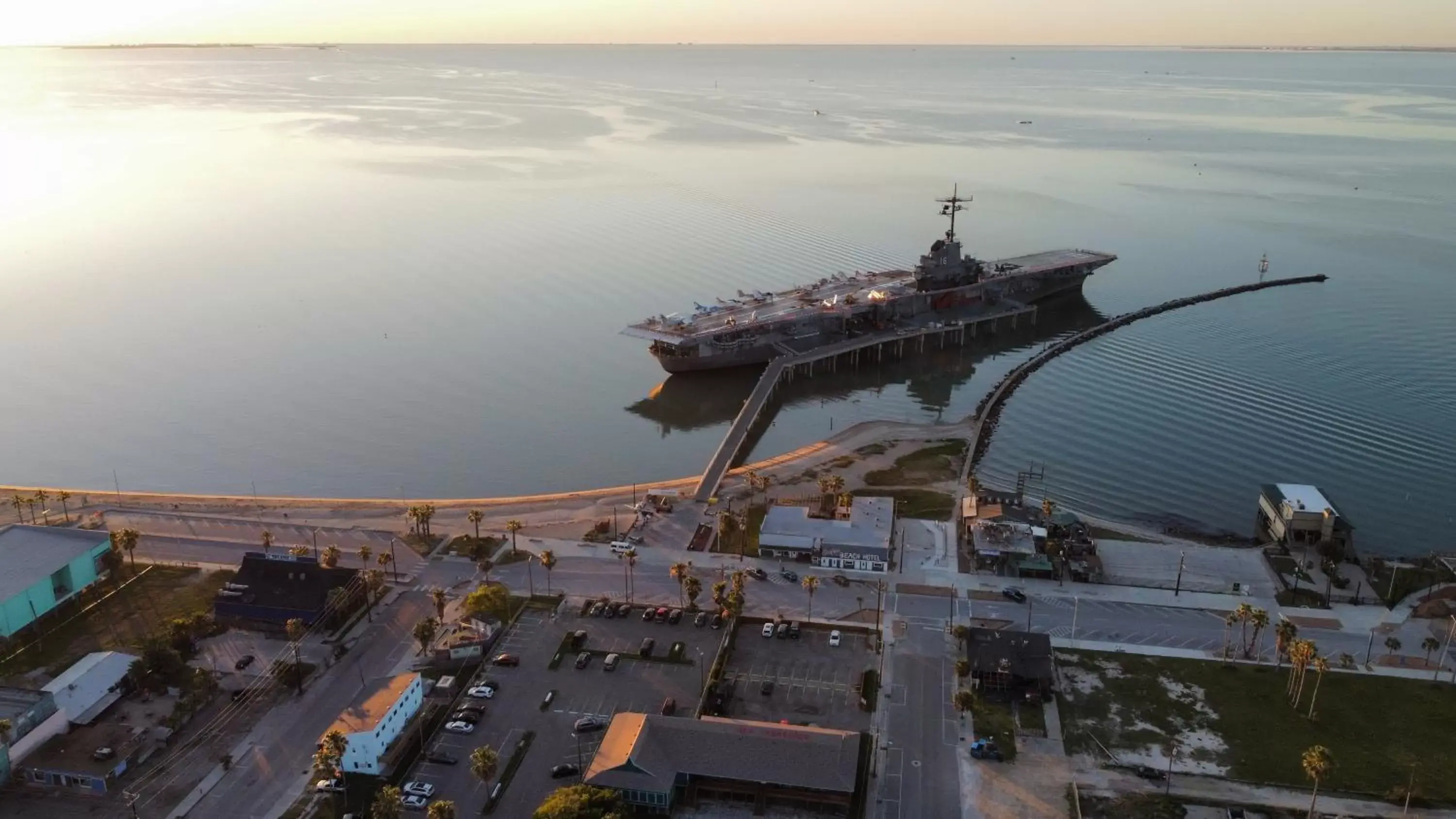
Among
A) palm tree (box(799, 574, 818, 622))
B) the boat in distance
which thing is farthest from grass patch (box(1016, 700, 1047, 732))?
the boat in distance

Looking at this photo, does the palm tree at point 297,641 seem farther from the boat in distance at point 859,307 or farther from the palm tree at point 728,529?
the boat in distance at point 859,307

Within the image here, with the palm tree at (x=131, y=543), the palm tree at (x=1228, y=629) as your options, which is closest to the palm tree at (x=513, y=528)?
the palm tree at (x=131, y=543)

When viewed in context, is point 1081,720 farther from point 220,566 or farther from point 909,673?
point 220,566

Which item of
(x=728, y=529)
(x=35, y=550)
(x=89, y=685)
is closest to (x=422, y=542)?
(x=728, y=529)

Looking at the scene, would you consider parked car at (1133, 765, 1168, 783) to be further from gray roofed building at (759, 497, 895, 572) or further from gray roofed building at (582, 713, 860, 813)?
gray roofed building at (759, 497, 895, 572)

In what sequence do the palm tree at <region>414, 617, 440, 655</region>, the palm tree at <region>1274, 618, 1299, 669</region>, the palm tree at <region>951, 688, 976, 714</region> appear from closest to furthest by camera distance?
the palm tree at <region>951, 688, 976, 714</region> < the palm tree at <region>1274, 618, 1299, 669</region> < the palm tree at <region>414, 617, 440, 655</region>

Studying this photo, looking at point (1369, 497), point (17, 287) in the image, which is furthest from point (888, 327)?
point (17, 287)
